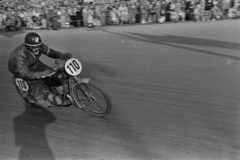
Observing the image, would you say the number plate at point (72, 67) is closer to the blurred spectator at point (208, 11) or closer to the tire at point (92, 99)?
the tire at point (92, 99)

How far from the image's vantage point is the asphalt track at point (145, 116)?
3.73 metres

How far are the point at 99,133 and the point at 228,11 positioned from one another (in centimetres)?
1496

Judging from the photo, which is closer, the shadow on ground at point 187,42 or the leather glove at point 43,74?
the leather glove at point 43,74

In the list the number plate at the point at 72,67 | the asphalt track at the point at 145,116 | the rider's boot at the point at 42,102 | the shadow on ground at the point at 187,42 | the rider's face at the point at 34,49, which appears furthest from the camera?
the shadow on ground at the point at 187,42

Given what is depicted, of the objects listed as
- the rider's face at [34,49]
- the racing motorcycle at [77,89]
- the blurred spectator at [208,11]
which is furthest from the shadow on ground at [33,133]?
the blurred spectator at [208,11]

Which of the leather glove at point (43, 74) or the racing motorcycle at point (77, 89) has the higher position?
the leather glove at point (43, 74)

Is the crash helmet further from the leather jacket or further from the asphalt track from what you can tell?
the asphalt track

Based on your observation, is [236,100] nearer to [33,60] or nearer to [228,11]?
[33,60]

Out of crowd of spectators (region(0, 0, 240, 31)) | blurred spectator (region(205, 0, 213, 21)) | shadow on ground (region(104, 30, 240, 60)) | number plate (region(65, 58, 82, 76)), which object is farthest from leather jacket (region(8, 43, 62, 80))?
blurred spectator (region(205, 0, 213, 21))

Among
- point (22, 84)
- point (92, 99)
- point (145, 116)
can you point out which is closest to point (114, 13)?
point (22, 84)

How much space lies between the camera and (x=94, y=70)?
304 inches

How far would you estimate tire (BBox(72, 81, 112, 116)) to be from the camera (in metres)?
4.56

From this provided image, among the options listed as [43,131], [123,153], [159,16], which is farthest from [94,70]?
[159,16]

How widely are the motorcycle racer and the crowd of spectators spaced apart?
12345 millimetres
